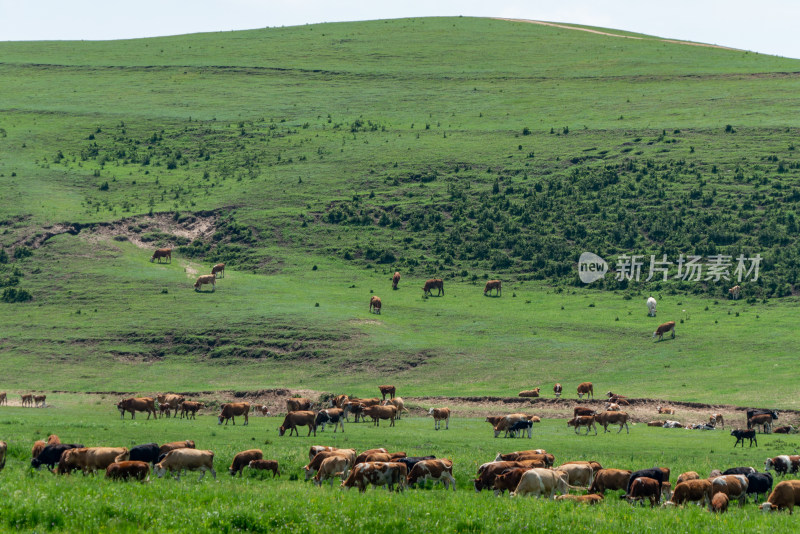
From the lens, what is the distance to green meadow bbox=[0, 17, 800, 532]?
93.7 feet

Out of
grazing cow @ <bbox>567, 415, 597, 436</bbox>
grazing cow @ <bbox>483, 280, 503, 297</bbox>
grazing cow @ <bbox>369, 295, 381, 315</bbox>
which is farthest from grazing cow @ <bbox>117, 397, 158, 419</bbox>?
grazing cow @ <bbox>483, 280, 503, 297</bbox>

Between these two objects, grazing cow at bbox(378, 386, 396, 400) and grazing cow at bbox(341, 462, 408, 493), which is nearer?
grazing cow at bbox(341, 462, 408, 493)

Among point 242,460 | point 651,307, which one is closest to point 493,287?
point 651,307

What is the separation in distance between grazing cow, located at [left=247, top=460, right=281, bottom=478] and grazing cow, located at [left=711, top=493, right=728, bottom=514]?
11645mm

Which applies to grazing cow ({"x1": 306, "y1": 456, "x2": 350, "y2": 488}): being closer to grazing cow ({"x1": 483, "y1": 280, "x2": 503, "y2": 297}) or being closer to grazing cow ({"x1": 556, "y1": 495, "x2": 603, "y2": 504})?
grazing cow ({"x1": 556, "y1": 495, "x2": 603, "y2": 504})

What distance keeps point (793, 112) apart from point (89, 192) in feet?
266

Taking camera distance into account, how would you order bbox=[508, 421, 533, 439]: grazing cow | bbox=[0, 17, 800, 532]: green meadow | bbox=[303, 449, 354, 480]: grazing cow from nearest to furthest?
1. bbox=[303, 449, 354, 480]: grazing cow
2. bbox=[0, 17, 800, 532]: green meadow
3. bbox=[508, 421, 533, 439]: grazing cow

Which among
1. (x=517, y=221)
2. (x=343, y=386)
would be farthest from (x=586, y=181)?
(x=343, y=386)

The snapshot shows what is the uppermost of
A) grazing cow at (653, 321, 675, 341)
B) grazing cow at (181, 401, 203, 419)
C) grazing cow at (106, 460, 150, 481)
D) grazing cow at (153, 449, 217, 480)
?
grazing cow at (653, 321, 675, 341)

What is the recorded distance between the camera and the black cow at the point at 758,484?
2214 cm

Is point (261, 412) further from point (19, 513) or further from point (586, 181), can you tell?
point (586, 181)

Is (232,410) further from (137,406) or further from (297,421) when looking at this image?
(297,421)

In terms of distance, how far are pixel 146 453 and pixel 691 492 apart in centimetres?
1472

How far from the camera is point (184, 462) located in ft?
75.8
